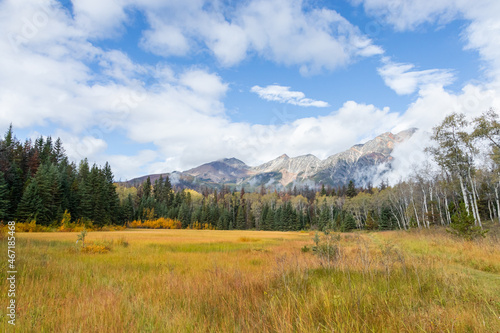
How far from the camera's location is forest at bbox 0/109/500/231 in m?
23.6

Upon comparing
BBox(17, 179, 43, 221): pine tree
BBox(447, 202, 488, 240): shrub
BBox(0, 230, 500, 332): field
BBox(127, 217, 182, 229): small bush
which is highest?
BBox(17, 179, 43, 221): pine tree

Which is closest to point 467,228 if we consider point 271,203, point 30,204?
point 30,204

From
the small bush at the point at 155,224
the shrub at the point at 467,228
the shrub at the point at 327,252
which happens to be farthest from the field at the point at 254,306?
the small bush at the point at 155,224

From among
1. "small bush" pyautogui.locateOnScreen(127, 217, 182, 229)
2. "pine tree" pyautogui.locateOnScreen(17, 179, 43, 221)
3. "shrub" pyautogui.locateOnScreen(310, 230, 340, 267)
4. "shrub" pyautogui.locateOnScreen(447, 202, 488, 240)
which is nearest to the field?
"shrub" pyautogui.locateOnScreen(310, 230, 340, 267)

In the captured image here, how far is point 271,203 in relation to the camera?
115125mm

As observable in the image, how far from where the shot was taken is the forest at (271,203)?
23.6 m

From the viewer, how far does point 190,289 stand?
15.4ft

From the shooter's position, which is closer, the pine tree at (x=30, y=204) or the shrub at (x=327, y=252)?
the shrub at (x=327, y=252)

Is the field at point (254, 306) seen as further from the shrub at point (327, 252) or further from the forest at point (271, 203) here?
the forest at point (271, 203)

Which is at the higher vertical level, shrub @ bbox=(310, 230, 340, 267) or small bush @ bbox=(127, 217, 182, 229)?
shrub @ bbox=(310, 230, 340, 267)

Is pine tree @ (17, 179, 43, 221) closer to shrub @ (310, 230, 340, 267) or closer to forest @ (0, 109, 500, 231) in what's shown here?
forest @ (0, 109, 500, 231)

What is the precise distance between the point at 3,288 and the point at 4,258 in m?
3.13

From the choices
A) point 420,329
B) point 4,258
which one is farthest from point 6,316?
point 420,329

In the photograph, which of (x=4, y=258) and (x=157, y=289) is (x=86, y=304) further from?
(x=4, y=258)
